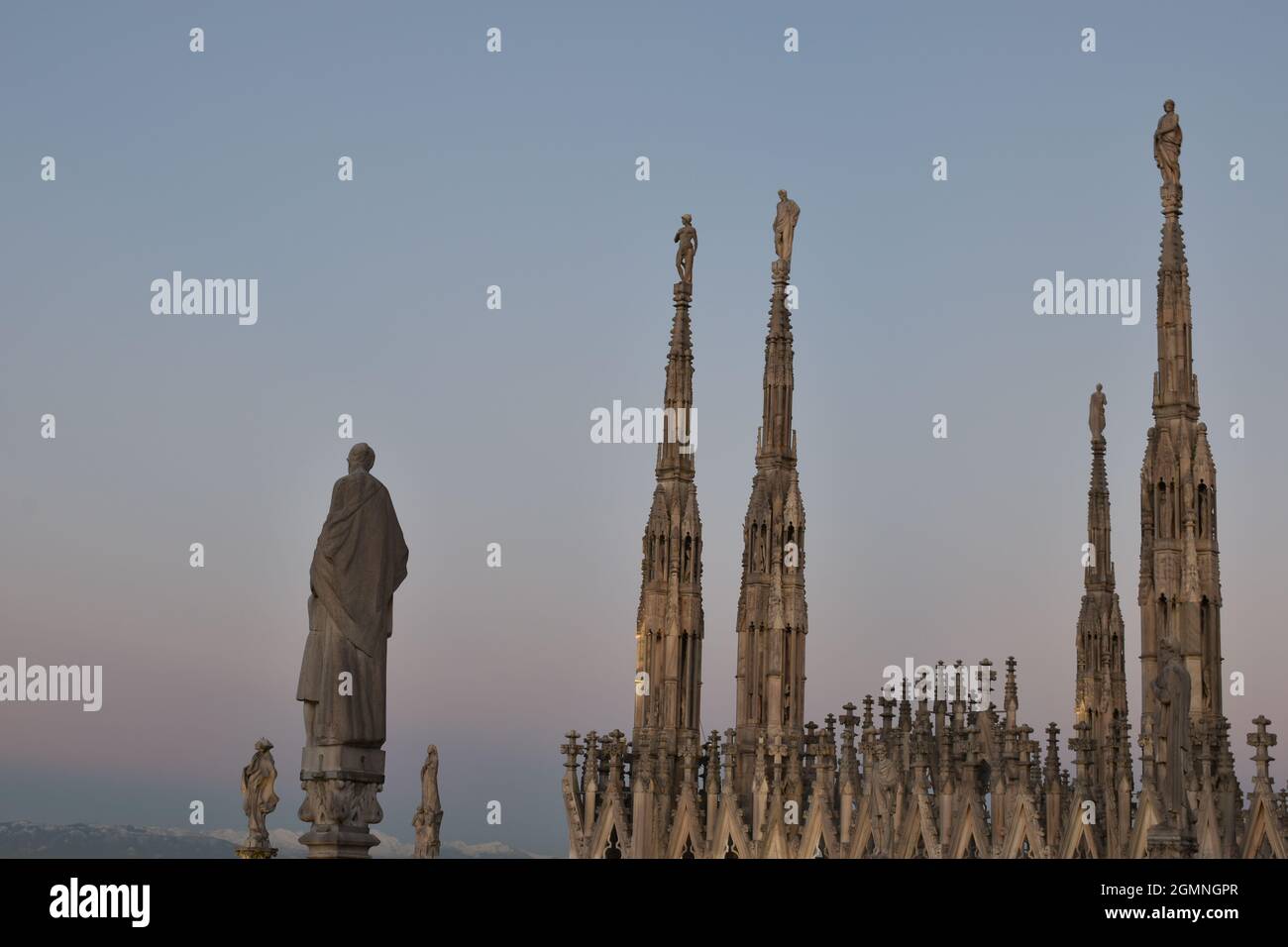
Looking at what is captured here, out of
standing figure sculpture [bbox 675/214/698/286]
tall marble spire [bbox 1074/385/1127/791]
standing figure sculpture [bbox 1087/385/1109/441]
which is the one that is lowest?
tall marble spire [bbox 1074/385/1127/791]

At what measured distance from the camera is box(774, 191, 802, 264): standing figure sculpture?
43.1 metres

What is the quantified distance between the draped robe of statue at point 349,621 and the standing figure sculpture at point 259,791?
805cm

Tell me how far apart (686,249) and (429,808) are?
17.5 m

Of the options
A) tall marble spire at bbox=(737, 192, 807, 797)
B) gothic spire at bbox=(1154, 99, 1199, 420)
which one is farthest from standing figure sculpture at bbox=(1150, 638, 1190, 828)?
tall marble spire at bbox=(737, 192, 807, 797)

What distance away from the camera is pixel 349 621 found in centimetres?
1535

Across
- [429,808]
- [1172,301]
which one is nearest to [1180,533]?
[1172,301]

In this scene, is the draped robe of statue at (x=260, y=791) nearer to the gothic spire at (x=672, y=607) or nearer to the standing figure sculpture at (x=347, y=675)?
the standing figure sculpture at (x=347, y=675)

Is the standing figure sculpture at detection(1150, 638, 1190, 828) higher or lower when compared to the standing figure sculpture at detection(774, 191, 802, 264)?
lower

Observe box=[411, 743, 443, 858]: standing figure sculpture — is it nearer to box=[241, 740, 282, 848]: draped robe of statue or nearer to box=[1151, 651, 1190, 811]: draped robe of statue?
box=[241, 740, 282, 848]: draped robe of statue

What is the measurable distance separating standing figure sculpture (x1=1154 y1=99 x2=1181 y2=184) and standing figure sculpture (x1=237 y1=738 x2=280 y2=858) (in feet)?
73.9

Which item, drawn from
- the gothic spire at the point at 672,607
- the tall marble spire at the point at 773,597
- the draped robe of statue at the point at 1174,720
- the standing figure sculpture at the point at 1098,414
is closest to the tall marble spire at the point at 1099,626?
the standing figure sculpture at the point at 1098,414

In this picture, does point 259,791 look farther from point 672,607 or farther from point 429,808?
point 672,607

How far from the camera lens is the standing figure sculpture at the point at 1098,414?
44.6 meters
